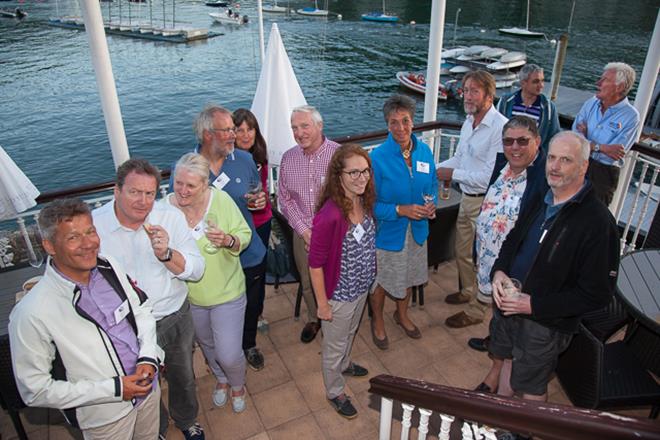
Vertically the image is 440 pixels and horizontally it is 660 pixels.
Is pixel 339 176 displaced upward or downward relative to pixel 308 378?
upward

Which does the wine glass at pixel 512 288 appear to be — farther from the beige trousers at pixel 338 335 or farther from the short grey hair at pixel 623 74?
the short grey hair at pixel 623 74

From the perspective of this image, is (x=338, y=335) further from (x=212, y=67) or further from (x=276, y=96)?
(x=212, y=67)

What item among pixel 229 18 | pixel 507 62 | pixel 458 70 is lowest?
pixel 458 70

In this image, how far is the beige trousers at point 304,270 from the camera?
3316mm

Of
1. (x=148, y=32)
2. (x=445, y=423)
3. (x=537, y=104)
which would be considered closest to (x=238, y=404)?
(x=445, y=423)

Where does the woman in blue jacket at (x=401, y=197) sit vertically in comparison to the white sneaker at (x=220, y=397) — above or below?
above

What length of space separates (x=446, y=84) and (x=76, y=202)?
97.6ft

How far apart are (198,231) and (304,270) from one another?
1.09m

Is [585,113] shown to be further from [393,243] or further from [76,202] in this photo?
[76,202]

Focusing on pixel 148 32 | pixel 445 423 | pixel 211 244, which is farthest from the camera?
pixel 148 32

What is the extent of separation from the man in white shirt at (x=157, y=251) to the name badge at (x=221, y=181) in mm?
466

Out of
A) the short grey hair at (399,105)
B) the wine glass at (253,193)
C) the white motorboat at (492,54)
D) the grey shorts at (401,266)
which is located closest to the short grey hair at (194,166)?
the wine glass at (253,193)

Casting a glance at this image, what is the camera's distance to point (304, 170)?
10.0 feet

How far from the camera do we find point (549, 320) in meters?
2.26
